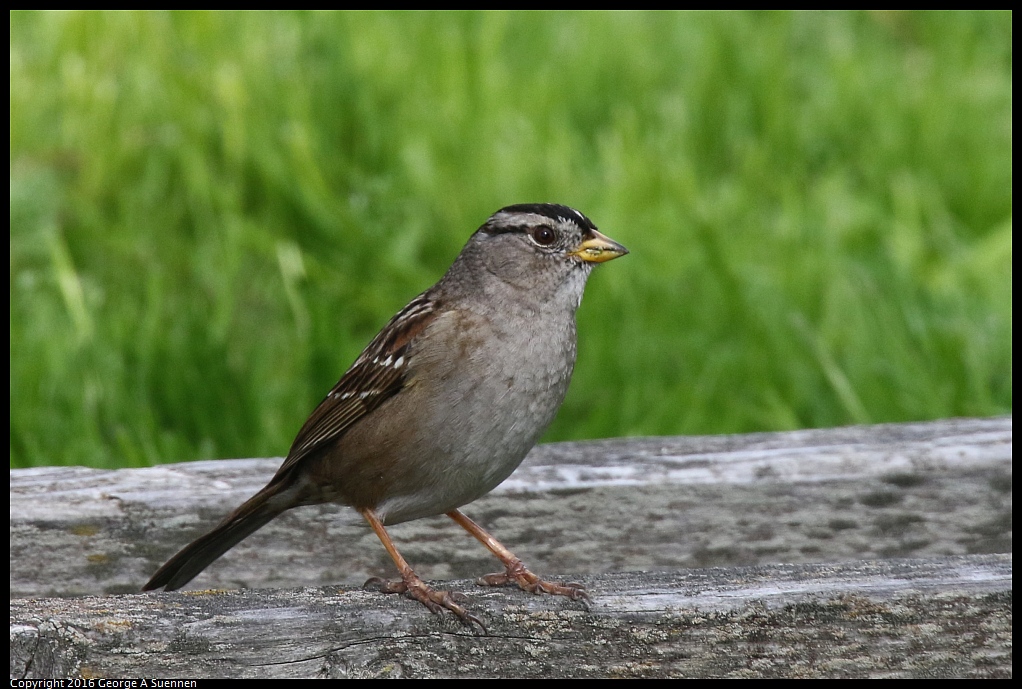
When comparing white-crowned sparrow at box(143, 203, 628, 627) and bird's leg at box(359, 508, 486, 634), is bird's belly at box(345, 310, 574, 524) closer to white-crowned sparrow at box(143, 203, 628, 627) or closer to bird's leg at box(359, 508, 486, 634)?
white-crowned sparrow at box(143, 203, 628, 627)

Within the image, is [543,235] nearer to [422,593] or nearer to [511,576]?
[511,576]

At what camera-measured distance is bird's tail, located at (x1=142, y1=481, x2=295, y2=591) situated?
109 inches

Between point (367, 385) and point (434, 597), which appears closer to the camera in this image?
point (434, 597)

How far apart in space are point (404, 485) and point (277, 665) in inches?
24.5

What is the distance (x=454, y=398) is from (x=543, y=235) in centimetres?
50

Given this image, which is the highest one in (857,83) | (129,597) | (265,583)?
(857,83)

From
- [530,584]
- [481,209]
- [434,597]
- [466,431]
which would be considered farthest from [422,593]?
[481,209]

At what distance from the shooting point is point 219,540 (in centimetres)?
283

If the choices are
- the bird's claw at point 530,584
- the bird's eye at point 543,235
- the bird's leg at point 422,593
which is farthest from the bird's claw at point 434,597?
the bird's eye at point 543,235

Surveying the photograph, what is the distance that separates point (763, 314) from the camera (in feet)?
16.1

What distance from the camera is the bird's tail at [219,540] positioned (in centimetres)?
277
